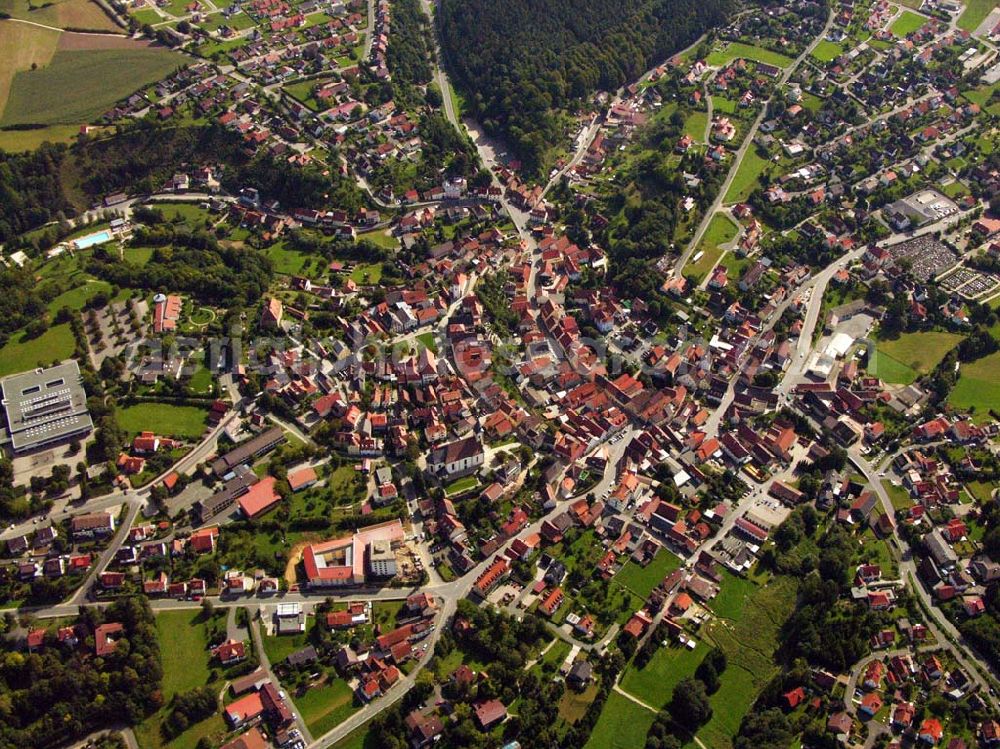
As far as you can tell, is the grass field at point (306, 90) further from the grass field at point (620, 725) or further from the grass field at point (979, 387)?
the grass field at point (620, 725)

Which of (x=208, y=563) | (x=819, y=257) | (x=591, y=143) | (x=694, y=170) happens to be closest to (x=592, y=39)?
(x=591, y=143)

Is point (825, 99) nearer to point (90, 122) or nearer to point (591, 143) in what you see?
point (591, 143)

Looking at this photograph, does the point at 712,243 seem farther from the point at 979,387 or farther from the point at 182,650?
the point at 182,650

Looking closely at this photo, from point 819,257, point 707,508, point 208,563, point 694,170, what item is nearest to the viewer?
point 208,563

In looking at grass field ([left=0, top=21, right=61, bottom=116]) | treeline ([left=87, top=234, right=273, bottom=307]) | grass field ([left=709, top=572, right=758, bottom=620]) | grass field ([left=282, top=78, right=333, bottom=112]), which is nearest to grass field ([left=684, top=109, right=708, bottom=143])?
grass field ([left=282, top=78, right=333, bottom=112])

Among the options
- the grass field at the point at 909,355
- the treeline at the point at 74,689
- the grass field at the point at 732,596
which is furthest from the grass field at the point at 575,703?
the grass field at the point at 909,355

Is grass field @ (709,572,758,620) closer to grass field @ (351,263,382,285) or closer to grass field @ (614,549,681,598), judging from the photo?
grass field @ (614,549,681,598)
